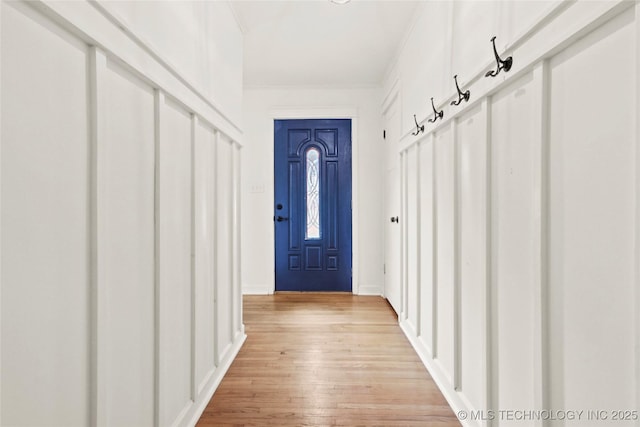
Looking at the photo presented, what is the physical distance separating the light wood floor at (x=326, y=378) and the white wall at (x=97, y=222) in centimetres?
31

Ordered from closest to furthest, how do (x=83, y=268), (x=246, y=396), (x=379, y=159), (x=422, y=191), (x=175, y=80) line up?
(x=83, y=268) → (x=175, y=80) → (x=246, y=396) → (x=422, y=191) → (x=379, y=159)

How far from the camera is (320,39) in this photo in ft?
9.61

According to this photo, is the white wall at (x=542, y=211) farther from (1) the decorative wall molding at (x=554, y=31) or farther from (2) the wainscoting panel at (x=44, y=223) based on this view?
(2) the wainscoting panel at (x=44, y=223)

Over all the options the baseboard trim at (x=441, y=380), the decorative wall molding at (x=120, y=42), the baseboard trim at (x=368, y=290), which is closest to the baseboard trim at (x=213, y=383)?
the baseboard trim at (x=441, y=380)

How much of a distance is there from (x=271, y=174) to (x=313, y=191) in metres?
0.54

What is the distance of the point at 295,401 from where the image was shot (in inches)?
70.9

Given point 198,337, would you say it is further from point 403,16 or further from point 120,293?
point 403,16

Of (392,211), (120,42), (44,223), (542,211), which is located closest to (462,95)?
(542,211)

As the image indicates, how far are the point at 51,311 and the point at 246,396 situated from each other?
133cm

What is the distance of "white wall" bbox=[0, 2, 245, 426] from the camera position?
692mm

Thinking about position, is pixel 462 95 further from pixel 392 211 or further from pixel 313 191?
pixel 313 191

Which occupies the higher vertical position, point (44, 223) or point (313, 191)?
point (313, 191)

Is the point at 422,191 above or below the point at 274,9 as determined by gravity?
below

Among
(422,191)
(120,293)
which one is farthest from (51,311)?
(422,191)
